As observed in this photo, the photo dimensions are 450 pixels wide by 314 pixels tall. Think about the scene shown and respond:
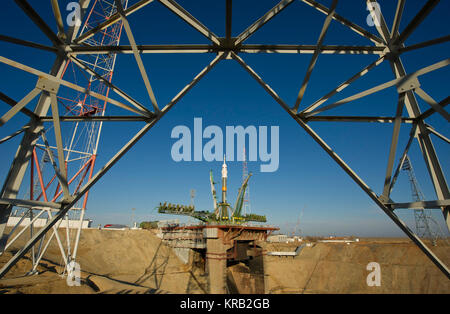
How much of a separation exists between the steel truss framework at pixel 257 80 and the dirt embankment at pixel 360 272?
3254 cm

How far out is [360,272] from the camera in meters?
41.0

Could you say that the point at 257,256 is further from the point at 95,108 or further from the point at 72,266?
the point at 95,108

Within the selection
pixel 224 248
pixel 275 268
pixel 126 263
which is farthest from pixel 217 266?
pixel 275 268

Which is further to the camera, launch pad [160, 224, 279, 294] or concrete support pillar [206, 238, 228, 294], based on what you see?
launch pad [160, 224, 279, 294]

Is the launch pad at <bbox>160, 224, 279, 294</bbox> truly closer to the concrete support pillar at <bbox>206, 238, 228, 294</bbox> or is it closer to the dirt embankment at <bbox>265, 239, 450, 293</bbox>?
the concrete support pillar at <bbox>206, 238, 228, 294</bbox>

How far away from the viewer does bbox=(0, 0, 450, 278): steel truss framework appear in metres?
4.23

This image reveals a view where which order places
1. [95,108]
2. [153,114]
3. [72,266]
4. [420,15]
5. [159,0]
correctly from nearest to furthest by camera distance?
[420,15], [159,0], [153,114], [72,266], [95,108]

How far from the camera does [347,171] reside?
5043 millimetres

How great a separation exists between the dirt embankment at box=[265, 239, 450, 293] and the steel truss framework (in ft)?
107

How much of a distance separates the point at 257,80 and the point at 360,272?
49.9m

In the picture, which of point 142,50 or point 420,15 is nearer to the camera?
point 420,15

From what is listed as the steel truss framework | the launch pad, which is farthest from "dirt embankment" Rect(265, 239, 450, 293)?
the steel truss framework
